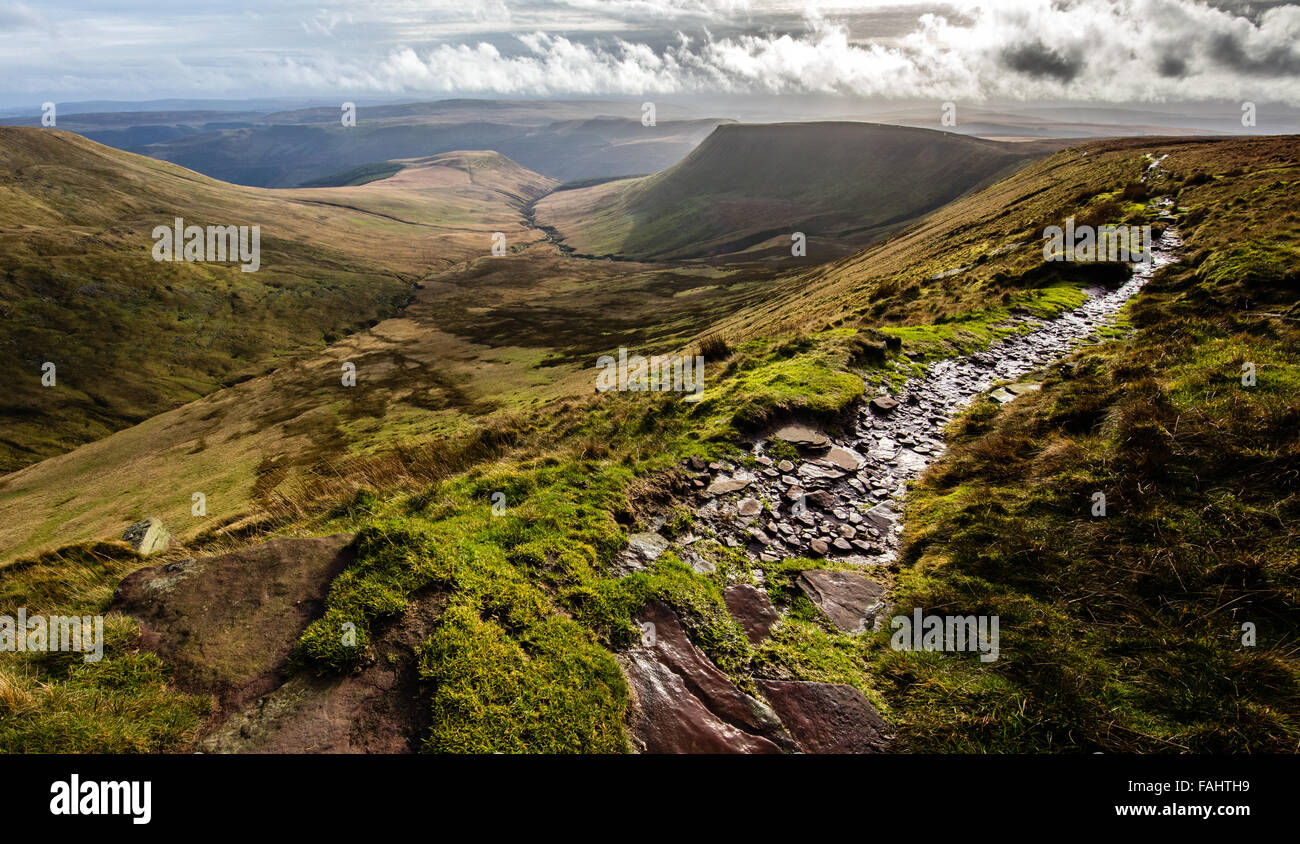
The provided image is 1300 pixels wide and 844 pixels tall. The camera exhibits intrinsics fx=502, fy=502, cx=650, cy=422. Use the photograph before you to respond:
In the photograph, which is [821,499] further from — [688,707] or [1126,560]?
[688,707]

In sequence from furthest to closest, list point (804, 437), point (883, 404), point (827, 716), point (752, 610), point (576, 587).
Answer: point (883, 404)
point (804, 437)
point (752, 610)
point (576, 587)
point (827, 716)

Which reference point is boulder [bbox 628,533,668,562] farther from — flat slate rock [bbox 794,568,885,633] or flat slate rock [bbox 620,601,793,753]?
flat slate rock [bbox 794,568,885,633]

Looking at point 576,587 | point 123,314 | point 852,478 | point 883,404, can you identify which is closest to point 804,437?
point 852,478

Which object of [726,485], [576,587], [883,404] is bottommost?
[576,587]

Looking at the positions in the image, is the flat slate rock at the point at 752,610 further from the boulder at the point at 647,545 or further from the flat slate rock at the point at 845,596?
the boulder at the point at 647,545

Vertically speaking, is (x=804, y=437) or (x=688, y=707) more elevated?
(x=804, y=437)

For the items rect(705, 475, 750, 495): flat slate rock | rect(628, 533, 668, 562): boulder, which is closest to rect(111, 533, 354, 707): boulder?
rect(628, 533, 668, 562): boulder
